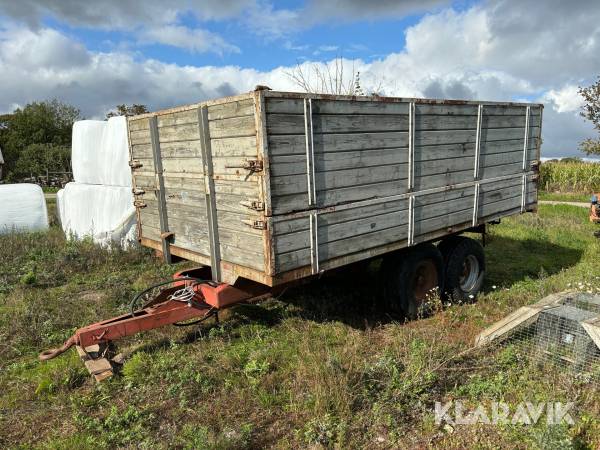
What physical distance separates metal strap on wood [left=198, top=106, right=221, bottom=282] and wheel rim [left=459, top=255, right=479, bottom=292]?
391cm

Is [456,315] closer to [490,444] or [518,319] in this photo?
[518,319]

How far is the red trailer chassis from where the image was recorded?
4199mm

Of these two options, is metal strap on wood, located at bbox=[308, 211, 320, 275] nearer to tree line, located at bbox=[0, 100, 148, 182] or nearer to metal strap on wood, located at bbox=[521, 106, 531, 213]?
metal strap on wood, located at bbox=[521, 106, 531, 213]

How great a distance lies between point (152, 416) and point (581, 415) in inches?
130

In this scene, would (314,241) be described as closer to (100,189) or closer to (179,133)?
(179,133)

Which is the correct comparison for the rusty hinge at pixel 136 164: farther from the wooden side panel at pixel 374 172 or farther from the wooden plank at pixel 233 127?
the wooden side panel at pixel 374 172

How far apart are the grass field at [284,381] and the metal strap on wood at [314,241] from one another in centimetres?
83

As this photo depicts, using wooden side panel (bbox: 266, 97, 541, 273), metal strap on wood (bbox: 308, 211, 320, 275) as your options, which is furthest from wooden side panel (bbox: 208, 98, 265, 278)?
metal strap on wood (bbox: 308, 211, 320, 275)

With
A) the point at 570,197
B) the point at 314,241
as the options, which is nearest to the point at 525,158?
the point at 314,241

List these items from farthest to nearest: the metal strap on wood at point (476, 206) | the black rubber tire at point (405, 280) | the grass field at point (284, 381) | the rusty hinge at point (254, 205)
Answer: the metal strap on wood at point (476, 206)
the black rubber tire at point (405, 280)
the rusty hinge at point (254, 205)
the grass field at point (284, 381)

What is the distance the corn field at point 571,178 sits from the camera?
74.8 ft

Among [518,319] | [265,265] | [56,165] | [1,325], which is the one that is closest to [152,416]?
[265,265]

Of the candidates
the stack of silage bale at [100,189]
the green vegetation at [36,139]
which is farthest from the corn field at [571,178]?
the green vegetation at [36,139]

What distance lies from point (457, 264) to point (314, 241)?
9.80 ft
